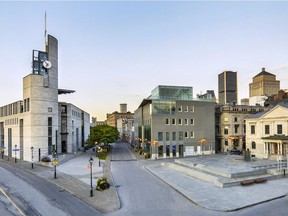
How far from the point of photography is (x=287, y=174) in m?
31.1

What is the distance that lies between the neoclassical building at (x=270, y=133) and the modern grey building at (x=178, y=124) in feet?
32.3

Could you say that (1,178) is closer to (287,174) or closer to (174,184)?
(174,184)

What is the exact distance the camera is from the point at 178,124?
53375 mm

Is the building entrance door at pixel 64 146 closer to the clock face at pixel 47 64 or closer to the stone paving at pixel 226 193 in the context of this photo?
the clock face at pixel 47 64

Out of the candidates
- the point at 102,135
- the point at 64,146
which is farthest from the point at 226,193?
the point at 64,146

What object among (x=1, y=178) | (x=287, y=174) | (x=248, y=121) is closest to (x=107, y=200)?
(x=1, y=178)

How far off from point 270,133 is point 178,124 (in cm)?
1981

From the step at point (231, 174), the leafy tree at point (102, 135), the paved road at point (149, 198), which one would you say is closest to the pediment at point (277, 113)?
the step at point (231, 174)

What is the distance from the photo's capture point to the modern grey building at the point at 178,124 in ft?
169

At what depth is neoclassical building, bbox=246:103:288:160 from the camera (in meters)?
42.5

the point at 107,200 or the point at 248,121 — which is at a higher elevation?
the point at 248,121

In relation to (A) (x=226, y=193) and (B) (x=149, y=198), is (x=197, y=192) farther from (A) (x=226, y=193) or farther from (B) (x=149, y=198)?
(B) (x=149, y=198)

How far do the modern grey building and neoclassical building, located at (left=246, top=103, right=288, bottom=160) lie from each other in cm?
986

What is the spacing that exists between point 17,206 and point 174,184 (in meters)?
17.3
